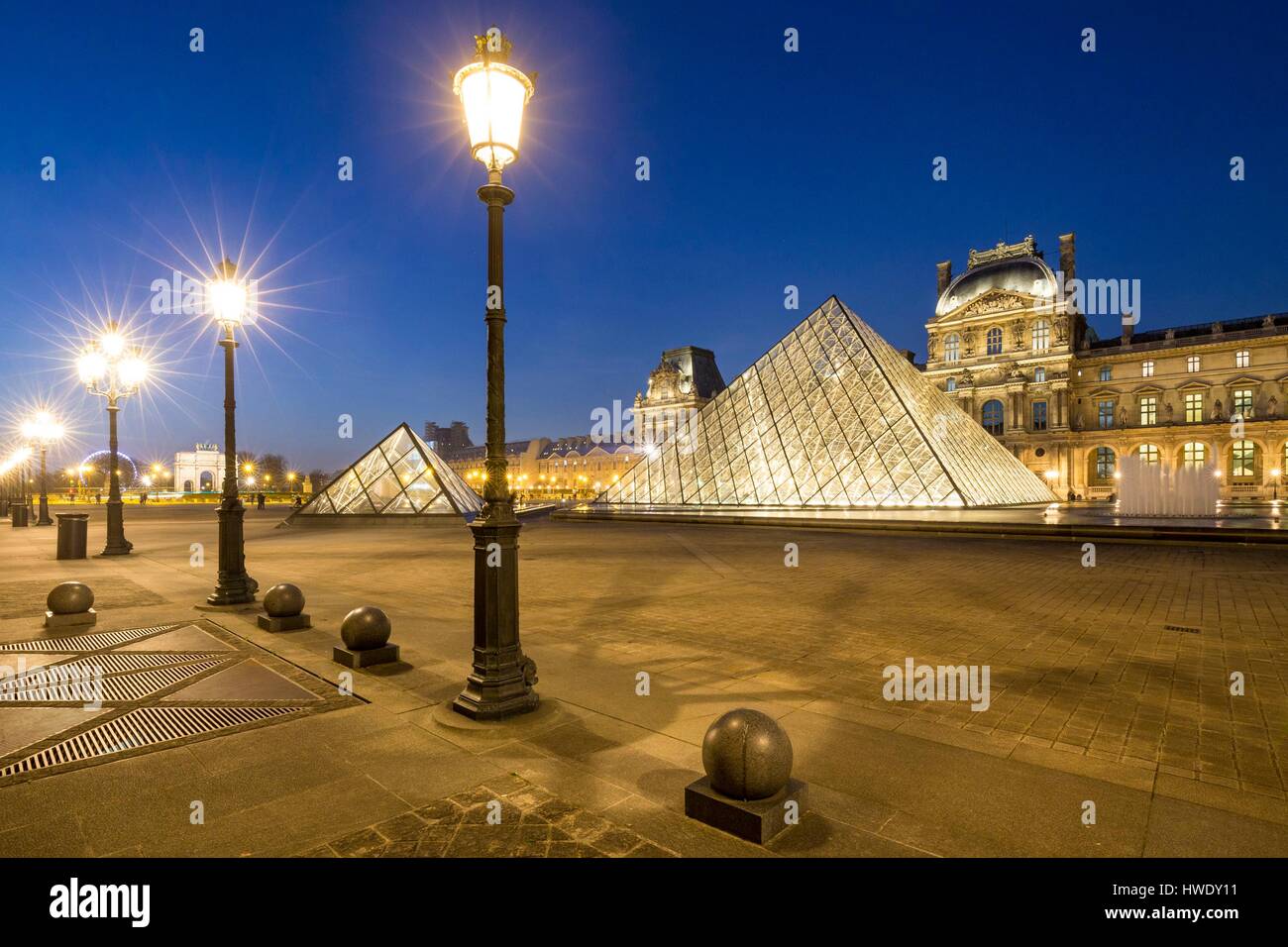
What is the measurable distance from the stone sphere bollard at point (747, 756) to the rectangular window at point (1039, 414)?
233 ft

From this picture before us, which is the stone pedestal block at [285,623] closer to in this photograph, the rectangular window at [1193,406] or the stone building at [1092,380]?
the stone building at [1092,380]

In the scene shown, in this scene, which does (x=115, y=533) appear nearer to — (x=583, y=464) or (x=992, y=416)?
(x=992, y=416)

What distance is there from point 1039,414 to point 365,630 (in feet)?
234


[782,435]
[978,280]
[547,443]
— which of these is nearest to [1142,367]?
[978,280]

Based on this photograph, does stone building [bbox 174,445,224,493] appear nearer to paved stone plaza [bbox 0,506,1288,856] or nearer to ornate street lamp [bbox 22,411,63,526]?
ornate street lamp [bbox 22,411,63,526]

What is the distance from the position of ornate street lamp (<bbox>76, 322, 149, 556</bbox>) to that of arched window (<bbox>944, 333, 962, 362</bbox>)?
227 feet

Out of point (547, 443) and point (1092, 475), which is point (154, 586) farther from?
point (547, 443)

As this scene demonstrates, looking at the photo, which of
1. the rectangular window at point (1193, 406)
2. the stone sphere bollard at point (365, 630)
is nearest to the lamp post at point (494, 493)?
the stone sphere bollard at point (365, 630)

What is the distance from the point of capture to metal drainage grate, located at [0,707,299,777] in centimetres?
408

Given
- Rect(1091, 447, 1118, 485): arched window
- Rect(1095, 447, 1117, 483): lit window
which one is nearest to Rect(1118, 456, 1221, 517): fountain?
Rect(1091, 447, 1118, 485): arched window

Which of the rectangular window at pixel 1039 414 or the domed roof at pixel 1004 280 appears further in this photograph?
the domed roof at pixel 1004 280

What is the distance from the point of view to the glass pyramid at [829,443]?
26.5 metres

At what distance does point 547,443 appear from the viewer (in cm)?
13825

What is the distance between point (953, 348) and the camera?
67.6m
